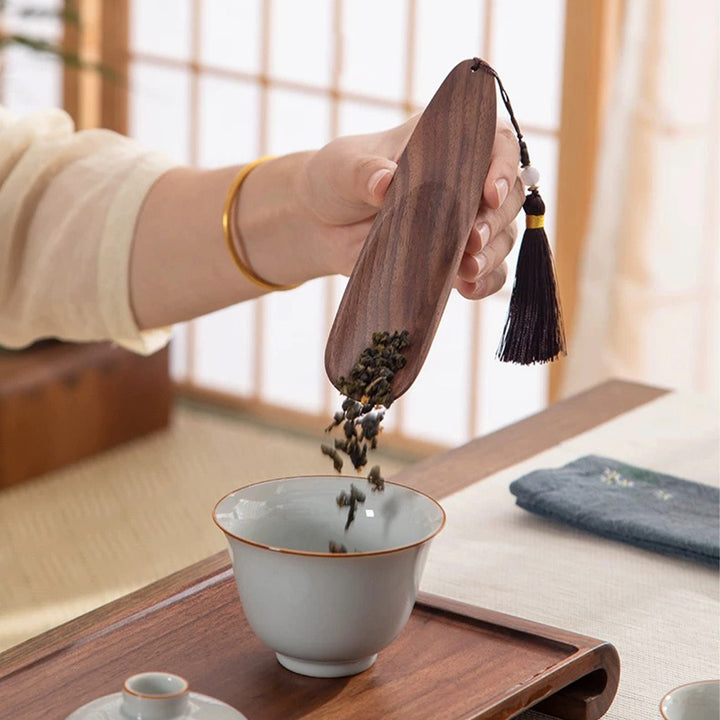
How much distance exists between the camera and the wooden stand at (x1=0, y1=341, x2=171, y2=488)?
8.57 ft

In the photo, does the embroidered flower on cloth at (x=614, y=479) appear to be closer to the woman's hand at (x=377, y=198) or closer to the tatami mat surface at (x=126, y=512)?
the woman's hand at (x=377, y=198)

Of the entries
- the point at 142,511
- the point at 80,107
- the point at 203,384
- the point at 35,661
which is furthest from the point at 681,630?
the point at 80,107

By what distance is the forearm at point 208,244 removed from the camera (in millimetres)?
1222

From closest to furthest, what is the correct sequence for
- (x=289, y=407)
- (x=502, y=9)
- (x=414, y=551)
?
(x=414, y=551), (x=502, y=9), (x=289, y=407)

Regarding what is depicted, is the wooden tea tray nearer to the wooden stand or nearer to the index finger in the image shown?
the index finger

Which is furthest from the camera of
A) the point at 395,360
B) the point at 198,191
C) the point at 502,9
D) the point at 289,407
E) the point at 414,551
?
the point at 289,407

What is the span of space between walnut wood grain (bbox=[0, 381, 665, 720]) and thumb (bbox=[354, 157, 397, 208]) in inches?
11.8

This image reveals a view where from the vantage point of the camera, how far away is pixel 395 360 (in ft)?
3.05

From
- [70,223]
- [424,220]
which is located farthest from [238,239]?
[424,220]

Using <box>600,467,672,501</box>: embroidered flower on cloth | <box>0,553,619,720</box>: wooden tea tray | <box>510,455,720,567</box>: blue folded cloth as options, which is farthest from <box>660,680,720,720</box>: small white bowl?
<box>600,467,672,501</box>: embroidered flower on cloth

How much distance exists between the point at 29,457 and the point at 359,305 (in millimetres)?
1797

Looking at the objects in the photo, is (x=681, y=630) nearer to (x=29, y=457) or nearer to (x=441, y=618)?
(x=441, y=618)

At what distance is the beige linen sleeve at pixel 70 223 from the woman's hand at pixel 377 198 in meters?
0.19

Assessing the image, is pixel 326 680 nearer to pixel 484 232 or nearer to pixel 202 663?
pixel 202 663
